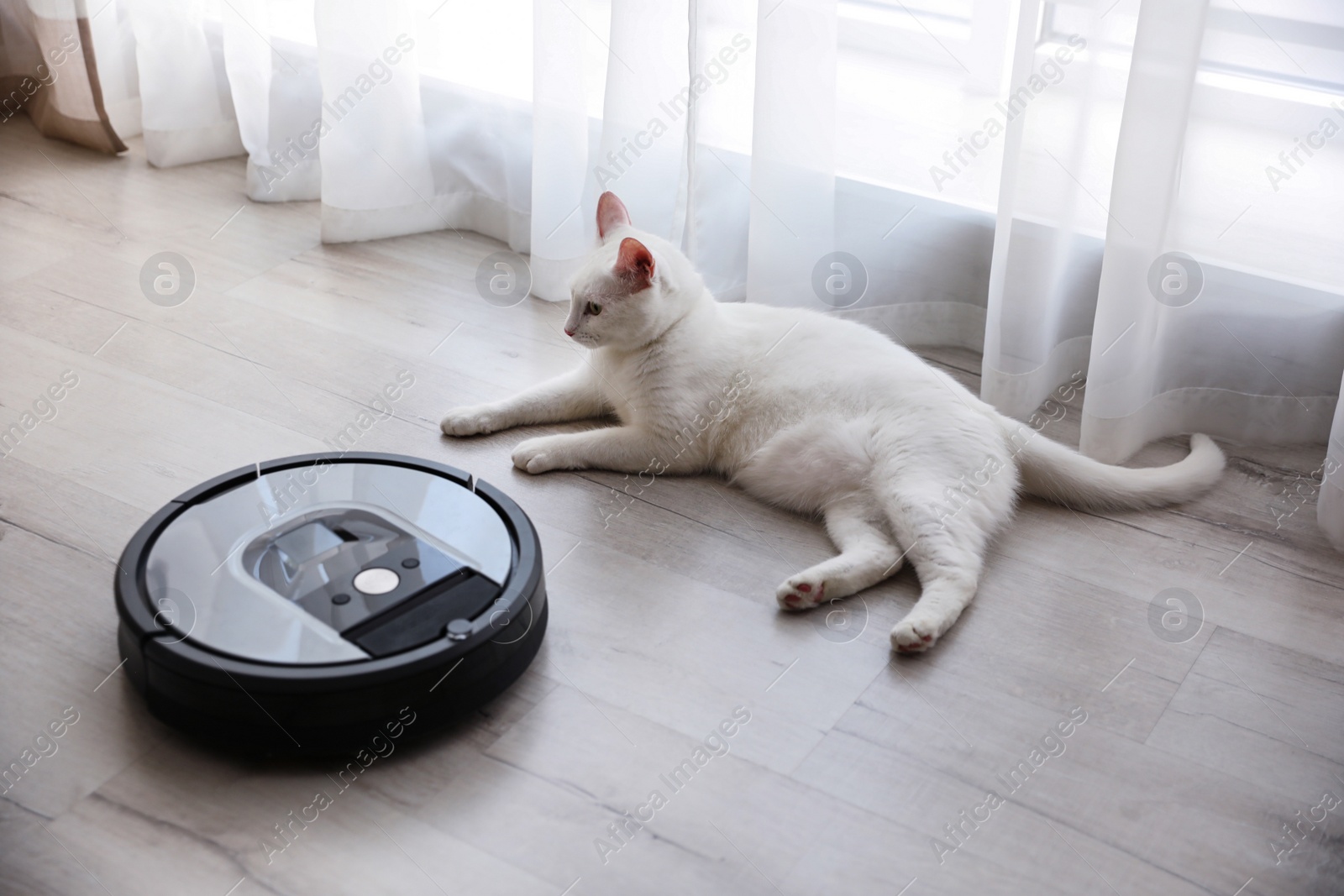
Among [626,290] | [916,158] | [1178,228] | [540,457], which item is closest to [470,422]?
[540,457]

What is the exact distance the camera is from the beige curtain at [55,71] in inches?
112

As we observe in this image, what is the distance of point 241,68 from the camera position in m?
2.74

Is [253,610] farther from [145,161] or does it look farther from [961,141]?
[145,161]

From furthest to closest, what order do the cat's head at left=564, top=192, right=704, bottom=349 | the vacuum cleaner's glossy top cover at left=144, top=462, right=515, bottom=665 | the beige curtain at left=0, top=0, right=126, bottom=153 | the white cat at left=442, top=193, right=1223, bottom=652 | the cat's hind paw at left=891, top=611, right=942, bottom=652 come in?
the beige curtain at left=0, top=0, right=126, bottom=153
the cat's head at left=564, top=192, right=704, bottom=349
the white cat at left=442, top=193, right=1223, bottom=652
the cat's hind paw at left=891, top=611, right=942, bottom=652
the vacuum cleaner's glossy top cover at left=144, top=462, right=515, bottom=665

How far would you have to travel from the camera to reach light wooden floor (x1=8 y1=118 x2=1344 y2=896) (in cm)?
127

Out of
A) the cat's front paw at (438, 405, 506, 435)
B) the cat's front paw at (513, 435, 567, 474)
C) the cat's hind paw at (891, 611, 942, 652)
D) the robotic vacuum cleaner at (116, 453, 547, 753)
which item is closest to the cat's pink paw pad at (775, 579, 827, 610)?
the cat's hind paw at (891, 611, 942, 652)

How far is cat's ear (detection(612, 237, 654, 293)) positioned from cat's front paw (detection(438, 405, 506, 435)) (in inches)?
15.4

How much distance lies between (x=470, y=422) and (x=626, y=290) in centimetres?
40

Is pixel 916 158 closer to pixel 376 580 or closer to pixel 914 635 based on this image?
pixel 914 635

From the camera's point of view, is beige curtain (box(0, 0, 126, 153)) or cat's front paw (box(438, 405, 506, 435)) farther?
beige curtain (box(0, 0, 126, 153))

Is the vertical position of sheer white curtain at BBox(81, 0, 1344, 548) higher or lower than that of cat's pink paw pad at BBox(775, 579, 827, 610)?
higher

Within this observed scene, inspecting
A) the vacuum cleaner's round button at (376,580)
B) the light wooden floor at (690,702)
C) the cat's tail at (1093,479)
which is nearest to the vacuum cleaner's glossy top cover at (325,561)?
the vacuum cleaner's round button at (376,580)

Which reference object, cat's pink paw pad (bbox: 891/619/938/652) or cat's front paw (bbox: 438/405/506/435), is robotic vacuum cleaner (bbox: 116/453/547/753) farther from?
cat's pink paw pad (bbox: 891/619/938/652)

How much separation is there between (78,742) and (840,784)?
0.91 metres
